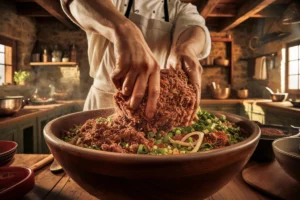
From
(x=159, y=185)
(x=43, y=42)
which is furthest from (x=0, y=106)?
(x=43, y=42)

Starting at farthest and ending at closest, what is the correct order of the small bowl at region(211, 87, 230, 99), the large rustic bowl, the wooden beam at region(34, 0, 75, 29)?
the small bowl at region(211, 87, 230, 99)
the wooden beam at region(34, 0, 75, 29)
the large rustic bowl

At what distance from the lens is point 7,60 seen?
18.6 feet

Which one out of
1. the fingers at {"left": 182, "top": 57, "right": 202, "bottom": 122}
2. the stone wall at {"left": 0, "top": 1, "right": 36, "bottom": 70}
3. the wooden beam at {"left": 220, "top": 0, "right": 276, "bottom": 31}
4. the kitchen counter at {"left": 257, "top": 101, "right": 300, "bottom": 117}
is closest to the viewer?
the fingers at {"left": 182, "top": 57, "right": 202, "bottom": 122}

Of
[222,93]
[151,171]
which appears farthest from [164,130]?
[222,93]

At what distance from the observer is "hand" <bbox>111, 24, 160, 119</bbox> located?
25.0 inches

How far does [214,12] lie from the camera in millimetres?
5551

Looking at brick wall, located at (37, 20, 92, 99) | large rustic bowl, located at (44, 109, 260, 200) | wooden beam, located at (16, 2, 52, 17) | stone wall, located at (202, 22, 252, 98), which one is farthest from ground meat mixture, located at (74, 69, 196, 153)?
stone wall, located at (202, 22, 252, 98)

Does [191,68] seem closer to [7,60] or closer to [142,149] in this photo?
[142,149]

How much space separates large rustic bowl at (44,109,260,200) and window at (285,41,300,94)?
566 centimetres

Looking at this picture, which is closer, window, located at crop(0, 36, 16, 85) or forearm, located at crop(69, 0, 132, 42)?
forearm, located at crop(69, 0, 132, 42)

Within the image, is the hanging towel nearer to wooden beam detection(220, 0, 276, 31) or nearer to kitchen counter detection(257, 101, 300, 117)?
wooden beam detection(220, 0, 276, 31)

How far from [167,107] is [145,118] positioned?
0.09 meters

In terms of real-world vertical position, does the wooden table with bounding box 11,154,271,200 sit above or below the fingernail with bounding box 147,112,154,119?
below

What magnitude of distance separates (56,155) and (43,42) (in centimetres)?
715
